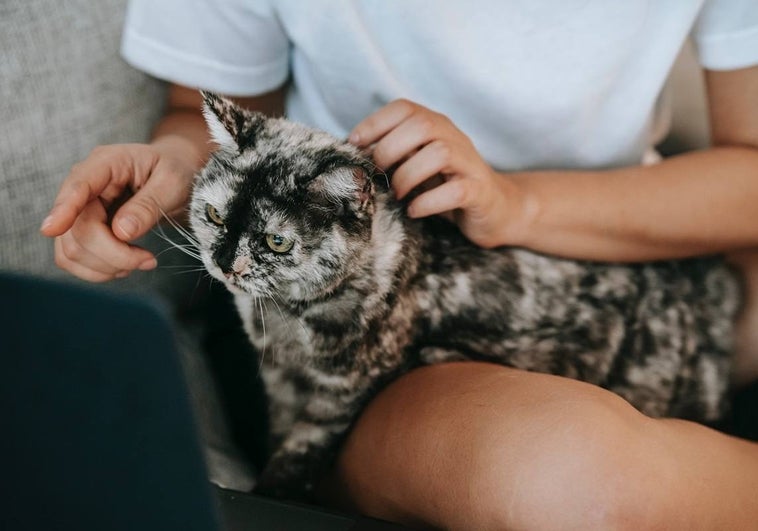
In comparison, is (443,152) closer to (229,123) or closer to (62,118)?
(229,123)

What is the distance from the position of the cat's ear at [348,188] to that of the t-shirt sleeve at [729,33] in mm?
572

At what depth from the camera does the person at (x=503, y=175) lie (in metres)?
0.63

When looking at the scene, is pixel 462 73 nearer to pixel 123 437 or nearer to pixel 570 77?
pixel 570 77

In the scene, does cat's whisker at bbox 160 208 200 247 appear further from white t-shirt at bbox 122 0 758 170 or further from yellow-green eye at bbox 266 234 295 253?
white t-shirt at bbox 122 0 758 170

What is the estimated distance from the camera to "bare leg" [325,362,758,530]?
601mm

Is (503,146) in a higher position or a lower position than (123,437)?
lower

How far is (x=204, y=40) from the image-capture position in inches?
36.2

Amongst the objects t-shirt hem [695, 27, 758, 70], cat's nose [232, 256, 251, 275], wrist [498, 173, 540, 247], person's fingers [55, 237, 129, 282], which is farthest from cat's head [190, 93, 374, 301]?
t-shirt hem [695, 27, 758, 70]

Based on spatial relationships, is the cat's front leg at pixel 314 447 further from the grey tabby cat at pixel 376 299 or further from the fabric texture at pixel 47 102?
the fabric texture at pixel 47 102

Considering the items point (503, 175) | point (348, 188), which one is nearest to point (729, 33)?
point (503, 175)

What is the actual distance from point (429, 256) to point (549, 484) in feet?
1.13

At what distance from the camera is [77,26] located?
85 cm

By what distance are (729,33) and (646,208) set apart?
0.26 meters


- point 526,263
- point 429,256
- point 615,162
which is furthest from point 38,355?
point 615,162
